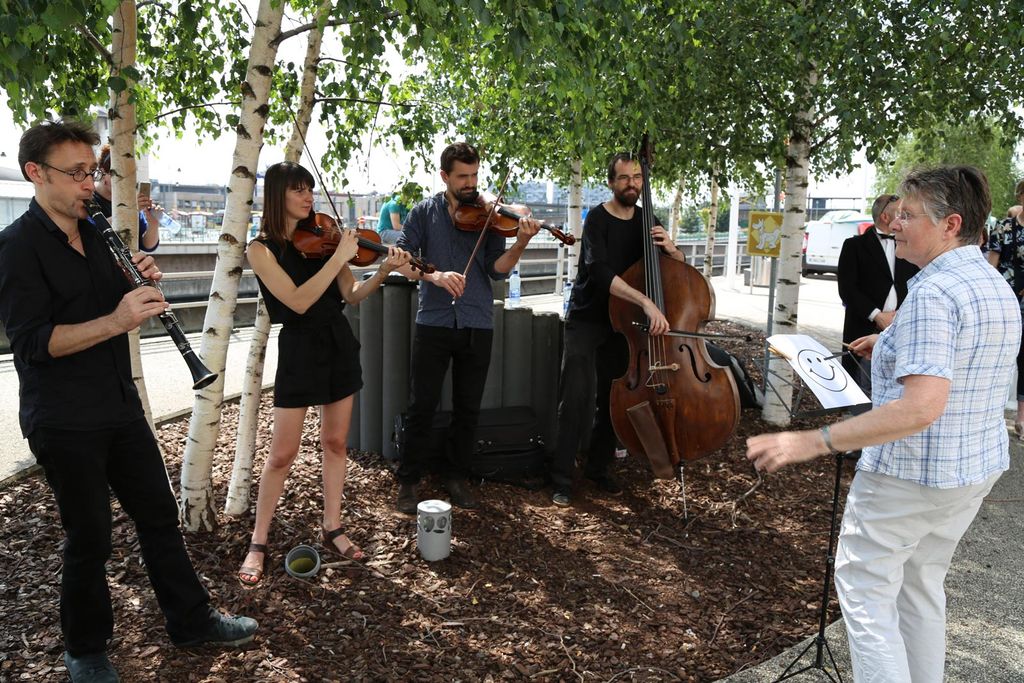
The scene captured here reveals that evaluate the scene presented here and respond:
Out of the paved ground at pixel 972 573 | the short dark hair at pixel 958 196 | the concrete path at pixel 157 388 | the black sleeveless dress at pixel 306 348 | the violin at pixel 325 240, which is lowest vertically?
the paved ground at pixel 972 573

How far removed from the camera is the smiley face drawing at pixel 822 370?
2.75 m

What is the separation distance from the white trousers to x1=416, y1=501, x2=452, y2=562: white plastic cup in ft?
6.21

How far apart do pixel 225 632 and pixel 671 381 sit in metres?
2.47

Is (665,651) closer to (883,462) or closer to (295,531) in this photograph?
(883,462)

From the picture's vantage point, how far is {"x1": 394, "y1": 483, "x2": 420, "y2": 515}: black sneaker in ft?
14.1

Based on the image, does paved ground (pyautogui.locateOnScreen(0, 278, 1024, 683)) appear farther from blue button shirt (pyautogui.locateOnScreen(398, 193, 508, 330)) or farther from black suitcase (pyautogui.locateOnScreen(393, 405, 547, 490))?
blue button shirt (pyautogui.locateOnScreen(398, 193, 508, 330))

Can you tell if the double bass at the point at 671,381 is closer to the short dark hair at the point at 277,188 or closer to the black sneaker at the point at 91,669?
the short dark hair at the point at 277,188

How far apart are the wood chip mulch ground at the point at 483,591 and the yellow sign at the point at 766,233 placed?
2.88 m

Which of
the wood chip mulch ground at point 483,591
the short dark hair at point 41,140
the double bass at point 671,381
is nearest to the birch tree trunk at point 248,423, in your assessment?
the wood chip mulch ground at point 483,591

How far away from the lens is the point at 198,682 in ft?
9.27

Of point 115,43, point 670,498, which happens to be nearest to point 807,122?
point 670,498

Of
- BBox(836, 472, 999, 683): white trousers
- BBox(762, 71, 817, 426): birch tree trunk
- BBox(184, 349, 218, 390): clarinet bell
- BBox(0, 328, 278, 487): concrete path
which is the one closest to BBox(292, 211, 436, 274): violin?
BBox(184, 349, 218, 390): clarinet bell

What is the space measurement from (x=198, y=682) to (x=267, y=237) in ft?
5.77

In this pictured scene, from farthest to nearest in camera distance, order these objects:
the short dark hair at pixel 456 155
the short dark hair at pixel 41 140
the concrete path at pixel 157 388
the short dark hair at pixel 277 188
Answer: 1. the concrete path at pixel 157 388
2. the short dark hair at pixel 456 155
3. the short dark hair at pixel 277 188
4. the short dark hair at pixel 41 140
